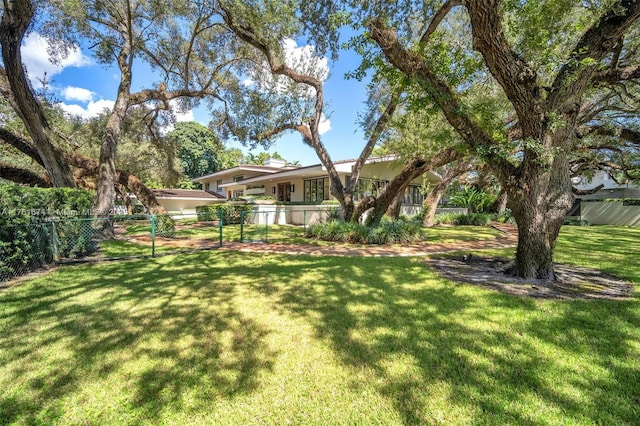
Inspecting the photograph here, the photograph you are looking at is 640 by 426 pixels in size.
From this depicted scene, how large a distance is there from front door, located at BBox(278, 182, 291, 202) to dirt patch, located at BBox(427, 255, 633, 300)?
16.4 meters

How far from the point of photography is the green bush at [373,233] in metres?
10.8

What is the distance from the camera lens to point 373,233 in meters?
10.8

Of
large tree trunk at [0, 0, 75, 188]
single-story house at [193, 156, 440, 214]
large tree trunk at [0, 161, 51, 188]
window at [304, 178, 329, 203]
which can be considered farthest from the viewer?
window at [304, 178, 329, 203]

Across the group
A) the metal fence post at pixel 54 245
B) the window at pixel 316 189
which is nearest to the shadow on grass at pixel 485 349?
the metal fence post at pixel 54 245

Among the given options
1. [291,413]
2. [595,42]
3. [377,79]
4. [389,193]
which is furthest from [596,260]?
[291,413]

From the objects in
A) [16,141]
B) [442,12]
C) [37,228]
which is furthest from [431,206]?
[16,141]

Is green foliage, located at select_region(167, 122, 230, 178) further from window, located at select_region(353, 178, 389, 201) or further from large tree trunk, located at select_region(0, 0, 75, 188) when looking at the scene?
large tree trunk, located at select_region(0, 0, 75, 188)

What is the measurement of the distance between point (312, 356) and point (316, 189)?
17.2 meters

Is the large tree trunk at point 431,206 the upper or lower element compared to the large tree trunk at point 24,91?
lower

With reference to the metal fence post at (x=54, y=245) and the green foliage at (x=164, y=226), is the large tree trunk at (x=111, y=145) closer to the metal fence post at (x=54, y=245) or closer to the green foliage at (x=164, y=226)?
the green foliage at (x=164, y=226)

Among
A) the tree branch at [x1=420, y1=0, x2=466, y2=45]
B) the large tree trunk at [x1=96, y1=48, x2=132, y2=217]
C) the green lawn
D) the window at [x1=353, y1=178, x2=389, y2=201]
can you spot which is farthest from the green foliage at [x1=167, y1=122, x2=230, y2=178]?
the green lawn

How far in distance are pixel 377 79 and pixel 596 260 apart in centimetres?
708

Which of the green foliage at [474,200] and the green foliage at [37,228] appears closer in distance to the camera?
the green foliage at [37,228]

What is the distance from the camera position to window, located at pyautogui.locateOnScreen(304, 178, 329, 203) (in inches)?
756
